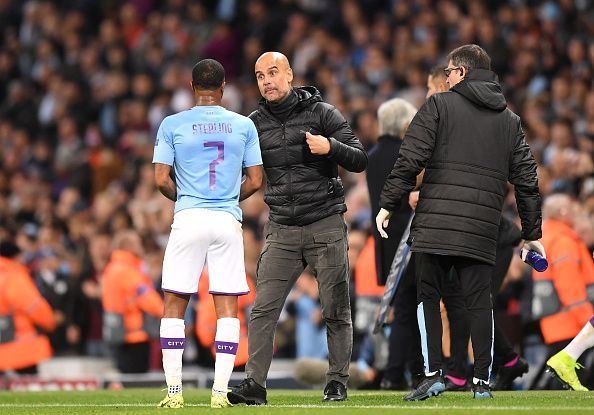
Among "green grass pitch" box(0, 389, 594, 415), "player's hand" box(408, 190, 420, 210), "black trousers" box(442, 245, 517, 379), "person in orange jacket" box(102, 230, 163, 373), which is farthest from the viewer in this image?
"person in orange jacket" box(102, 230, 163, 373)

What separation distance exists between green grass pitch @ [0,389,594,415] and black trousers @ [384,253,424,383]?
76 centimetres

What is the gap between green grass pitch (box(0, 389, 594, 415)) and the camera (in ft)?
26.7

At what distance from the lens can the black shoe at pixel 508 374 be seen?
1103 cm

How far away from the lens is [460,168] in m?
8.81

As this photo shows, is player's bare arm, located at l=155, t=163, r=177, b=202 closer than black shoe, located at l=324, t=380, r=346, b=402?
Yes

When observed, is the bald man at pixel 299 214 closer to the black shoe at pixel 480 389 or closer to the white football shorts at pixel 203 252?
the white football shorts at pixel 203 252

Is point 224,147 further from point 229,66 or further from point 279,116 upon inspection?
point 229,66

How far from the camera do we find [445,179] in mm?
8812

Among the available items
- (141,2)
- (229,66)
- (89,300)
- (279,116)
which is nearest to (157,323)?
(89,300)

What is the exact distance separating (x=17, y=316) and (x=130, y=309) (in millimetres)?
1248

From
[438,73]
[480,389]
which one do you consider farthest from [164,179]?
[438,73]

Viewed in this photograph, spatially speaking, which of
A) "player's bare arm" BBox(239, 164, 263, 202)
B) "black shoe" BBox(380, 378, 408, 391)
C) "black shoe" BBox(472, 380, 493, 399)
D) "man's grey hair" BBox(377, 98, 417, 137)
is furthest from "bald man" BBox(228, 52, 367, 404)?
"black shoe" BBox(380, 378, 408, 391)

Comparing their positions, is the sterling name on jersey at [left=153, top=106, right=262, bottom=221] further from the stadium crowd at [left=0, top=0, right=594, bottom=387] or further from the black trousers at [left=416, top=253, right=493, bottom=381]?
the stadium crowd at [left=0, top=0, right=594, bottom=387]

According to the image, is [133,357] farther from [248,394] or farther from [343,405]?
[343,405]
